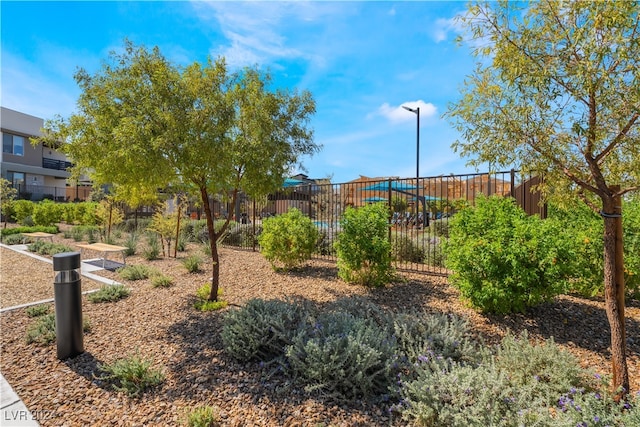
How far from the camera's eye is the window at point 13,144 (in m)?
24.2

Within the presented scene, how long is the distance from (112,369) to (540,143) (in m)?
4.28

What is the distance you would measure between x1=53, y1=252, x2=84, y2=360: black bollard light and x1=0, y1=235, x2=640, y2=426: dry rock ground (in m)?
0.17

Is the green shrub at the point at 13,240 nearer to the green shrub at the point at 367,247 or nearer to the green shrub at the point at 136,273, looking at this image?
the green shrub at the point at 136,273

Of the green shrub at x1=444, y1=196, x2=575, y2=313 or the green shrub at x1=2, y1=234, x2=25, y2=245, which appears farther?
the green shrub at x1=2, y1=234, x2=25, y2=245

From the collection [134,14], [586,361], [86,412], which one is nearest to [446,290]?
[586,361]

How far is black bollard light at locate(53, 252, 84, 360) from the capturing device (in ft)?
10.9

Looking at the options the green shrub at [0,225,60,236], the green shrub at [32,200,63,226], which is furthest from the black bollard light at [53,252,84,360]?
the green shrub at [32,200,63,226]

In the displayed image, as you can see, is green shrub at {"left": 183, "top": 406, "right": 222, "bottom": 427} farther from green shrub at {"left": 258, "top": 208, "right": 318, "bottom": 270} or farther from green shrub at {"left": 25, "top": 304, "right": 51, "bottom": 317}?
green shrub at {"left": 258, "top": 208, "right": 318, "bottom": 270}

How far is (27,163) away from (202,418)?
34076 millimetres

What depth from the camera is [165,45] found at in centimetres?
427

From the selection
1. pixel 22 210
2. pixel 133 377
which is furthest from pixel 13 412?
pixel 22 210

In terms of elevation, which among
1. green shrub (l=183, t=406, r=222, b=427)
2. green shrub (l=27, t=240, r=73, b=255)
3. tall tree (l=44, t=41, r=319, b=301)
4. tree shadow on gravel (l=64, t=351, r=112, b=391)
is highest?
tall tree (l=44, t=41, r=319, b=301)

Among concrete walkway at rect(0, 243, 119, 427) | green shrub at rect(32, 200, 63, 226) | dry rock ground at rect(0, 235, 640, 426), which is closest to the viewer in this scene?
concrete walkway at rect(0, 243, 119, 427)

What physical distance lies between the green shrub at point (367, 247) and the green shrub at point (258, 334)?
2.02 metres
